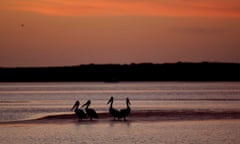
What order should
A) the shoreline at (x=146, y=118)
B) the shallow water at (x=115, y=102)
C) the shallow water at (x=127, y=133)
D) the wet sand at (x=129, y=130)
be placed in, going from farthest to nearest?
the shallow water at (x=115, y=102)
the shoreline at (x=146, y=118)
the wet sand at (x=129, y=130)
the shallow water at (x=127, y=133)

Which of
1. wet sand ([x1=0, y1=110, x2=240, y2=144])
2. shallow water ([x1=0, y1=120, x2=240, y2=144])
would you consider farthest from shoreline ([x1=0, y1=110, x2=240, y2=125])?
shallow water ([x1=0, y1=120, x2=240, y2=144])

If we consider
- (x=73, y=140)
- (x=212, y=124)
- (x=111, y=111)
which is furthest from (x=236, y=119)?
(x=73, y=140)

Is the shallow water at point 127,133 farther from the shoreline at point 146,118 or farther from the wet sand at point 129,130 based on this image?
the shoreline at point 146,118

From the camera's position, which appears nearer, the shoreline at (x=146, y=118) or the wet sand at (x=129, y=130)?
the wet sand at (x=129, y=130)

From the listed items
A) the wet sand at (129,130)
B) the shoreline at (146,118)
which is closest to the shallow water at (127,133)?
the wet sand at (129,130)

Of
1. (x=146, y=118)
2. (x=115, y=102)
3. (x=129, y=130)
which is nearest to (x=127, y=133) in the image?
(x=129, y=130)

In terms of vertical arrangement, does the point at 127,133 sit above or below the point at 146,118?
below

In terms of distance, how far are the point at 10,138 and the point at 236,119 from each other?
8.78 m

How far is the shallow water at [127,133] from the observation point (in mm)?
18375

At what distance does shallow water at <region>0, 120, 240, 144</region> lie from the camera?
18.4m

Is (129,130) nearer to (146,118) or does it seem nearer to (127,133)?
(127,133)

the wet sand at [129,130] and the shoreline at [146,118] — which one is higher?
the shoreline at [146,118]

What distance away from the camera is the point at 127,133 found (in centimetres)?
2003

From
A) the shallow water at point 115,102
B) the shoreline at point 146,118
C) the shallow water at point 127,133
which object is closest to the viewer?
the shallow water at point 127,133
